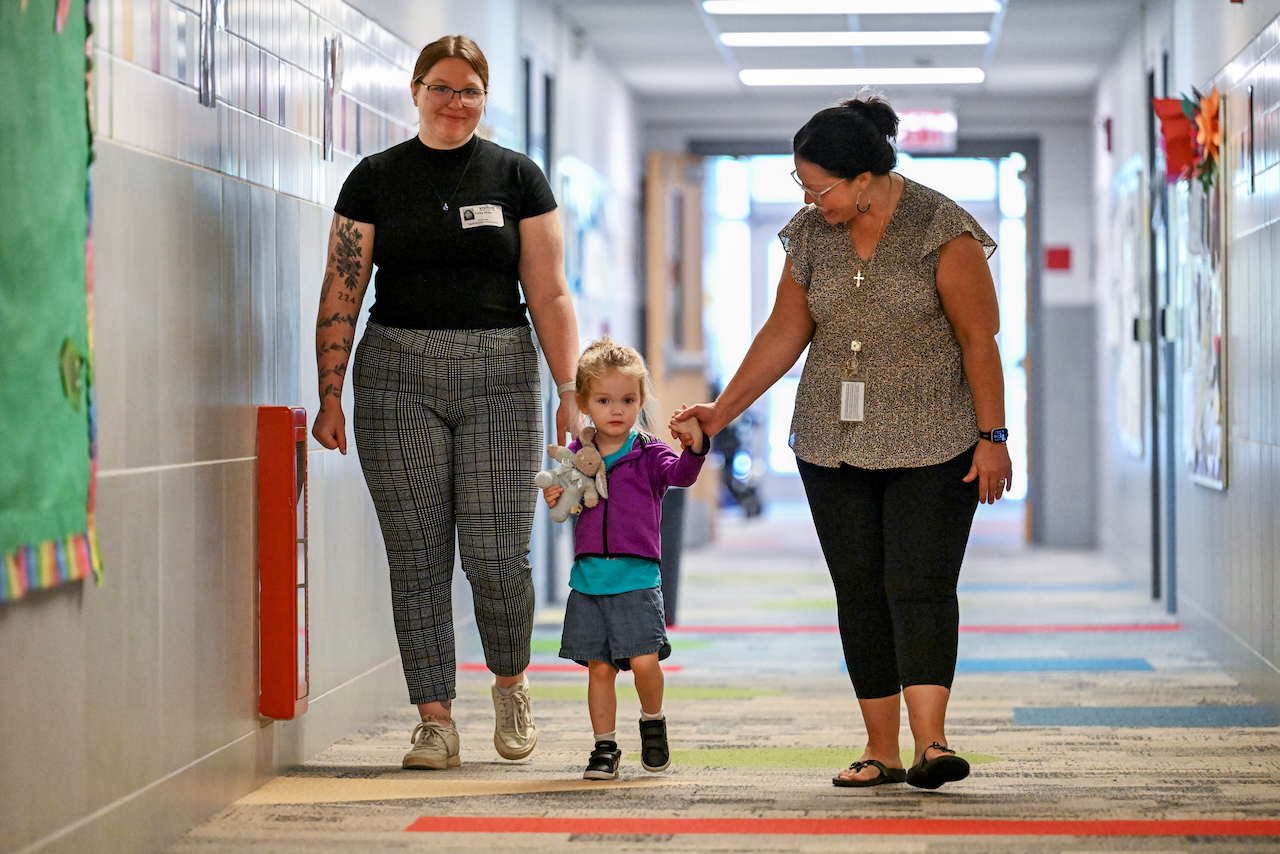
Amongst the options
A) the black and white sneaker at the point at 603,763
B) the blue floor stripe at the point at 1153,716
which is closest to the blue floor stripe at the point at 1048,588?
the blue floor stripe at the point at 1153,716

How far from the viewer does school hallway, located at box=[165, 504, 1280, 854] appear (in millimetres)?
2586

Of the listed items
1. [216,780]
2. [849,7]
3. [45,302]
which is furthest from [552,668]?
[849,7]

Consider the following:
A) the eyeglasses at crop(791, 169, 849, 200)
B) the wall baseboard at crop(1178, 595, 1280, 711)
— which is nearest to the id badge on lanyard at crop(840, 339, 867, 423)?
the eyeglasses at crop(791, 169, 849, 200)

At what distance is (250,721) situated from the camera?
308 cm

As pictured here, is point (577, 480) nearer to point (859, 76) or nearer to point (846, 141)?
point (846, 141)

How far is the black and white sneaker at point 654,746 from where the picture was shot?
3.11 metres

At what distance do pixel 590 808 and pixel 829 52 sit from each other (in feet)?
19.4

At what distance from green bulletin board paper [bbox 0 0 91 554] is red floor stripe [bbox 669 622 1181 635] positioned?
381 centimetres

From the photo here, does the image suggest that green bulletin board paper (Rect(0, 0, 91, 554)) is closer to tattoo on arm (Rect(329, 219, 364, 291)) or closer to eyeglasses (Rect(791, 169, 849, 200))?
tattoo on arm (Rect(329, 219, 364, 291))

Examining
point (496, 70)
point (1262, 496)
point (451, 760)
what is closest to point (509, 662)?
point (451, 760)

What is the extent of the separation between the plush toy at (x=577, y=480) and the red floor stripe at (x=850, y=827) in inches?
24.4

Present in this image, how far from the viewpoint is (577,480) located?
301 cm

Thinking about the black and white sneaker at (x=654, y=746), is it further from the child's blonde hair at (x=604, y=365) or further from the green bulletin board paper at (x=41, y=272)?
the green bulletin board paper at (x=41, y=272)

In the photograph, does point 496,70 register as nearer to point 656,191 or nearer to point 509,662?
point 509,662
